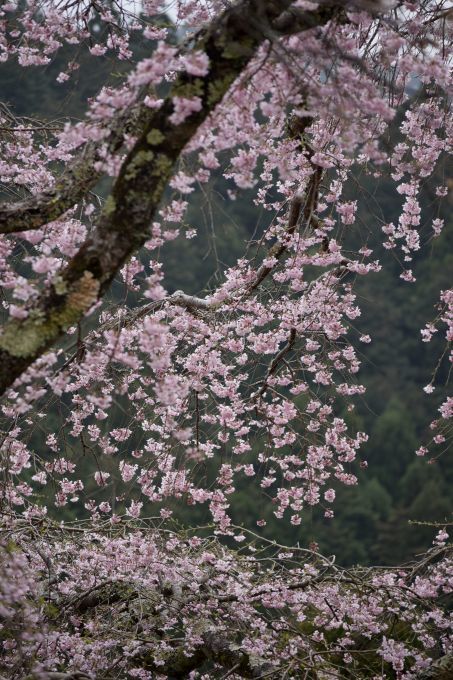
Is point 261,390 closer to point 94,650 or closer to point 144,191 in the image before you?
point 94,650

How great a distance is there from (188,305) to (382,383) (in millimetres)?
18700

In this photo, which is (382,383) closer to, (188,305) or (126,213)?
(188,305)

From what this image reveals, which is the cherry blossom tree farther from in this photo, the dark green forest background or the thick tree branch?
the dark green forest background

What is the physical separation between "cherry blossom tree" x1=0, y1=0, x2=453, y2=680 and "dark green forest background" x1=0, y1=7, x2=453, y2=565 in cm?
1092

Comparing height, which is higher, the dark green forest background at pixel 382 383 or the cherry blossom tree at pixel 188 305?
the dark green forest background at pixel 382 383

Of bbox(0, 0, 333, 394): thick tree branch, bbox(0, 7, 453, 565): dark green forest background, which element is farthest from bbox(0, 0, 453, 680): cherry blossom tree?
bbox(0, 7, 453, 565): dark green forest background

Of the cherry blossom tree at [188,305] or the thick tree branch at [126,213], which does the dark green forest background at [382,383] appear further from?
the thick tree branch at [126,213]

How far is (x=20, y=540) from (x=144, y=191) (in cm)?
253

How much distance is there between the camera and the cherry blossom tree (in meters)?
2.03

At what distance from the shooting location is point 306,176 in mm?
3891

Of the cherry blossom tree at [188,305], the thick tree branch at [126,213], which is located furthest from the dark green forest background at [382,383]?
the thick tree branch at [126,213]

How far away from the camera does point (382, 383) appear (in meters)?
22.2

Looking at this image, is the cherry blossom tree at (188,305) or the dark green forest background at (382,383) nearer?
the cherry blossom tree at (188,305)

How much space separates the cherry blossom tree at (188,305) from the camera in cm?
203
